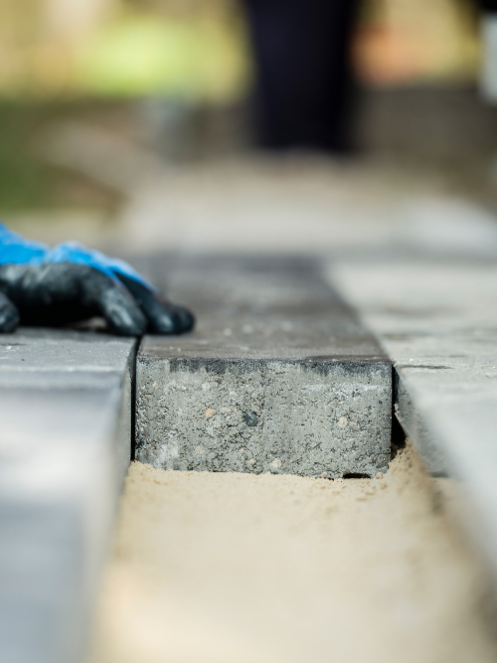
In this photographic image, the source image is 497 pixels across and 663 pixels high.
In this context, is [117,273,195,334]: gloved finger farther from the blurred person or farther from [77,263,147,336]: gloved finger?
the blurred person

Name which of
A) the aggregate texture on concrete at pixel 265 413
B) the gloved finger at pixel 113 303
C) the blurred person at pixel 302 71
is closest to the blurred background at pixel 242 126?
the blurred person at pixel 302 71

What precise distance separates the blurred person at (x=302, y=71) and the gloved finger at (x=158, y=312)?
7.63 m

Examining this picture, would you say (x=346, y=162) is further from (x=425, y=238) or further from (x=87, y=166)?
(x=425, y=238)

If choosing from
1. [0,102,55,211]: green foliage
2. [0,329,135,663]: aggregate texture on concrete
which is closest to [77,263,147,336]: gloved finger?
[0,329,135,663]: aggregate texture on concrete

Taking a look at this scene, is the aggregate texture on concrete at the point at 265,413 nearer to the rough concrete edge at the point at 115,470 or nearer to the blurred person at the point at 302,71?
the rough concrete edge at the point at 115,470

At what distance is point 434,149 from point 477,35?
14.0 feet

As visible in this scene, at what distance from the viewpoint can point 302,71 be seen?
9188mm

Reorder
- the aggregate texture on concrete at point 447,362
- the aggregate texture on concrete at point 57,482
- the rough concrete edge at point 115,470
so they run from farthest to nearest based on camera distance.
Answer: the aggregate texture on concrete at point 447,362
the rough concrete edge at point 115,470
the aggregate texture on concrete at point 57,482

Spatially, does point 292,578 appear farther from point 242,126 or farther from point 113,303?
point 242,126

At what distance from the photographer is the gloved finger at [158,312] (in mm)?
1840

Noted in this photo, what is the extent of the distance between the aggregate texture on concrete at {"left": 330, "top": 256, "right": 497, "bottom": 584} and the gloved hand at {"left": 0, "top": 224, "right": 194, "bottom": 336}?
534mm

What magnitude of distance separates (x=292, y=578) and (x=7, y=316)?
3.12 ft

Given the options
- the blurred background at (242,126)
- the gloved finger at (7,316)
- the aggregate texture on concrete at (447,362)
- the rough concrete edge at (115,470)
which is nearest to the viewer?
the rough concrete edge at (115,470)

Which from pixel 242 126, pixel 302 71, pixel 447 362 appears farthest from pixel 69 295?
pixel 242 126
